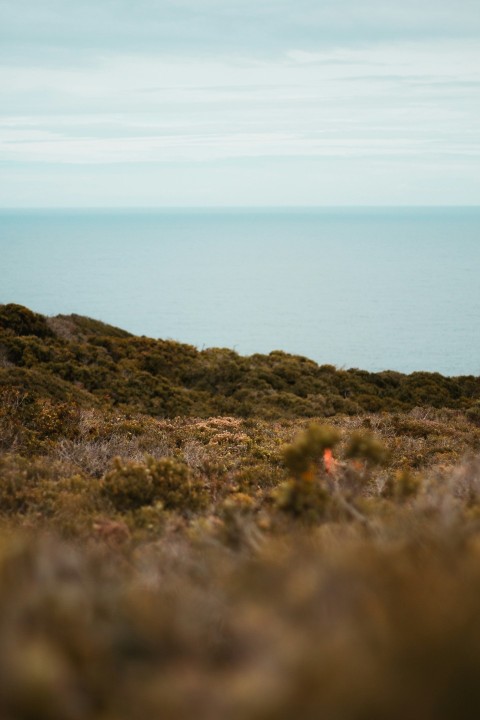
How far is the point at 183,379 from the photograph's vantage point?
86.8 feet

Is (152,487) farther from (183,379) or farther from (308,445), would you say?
(183,379)

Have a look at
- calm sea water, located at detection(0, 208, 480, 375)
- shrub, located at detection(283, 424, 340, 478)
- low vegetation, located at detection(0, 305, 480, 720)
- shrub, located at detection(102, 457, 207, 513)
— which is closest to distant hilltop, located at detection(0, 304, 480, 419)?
shrub, located at detection(102, 457, 207, 513)

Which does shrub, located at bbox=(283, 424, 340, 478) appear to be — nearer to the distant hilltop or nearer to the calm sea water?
the distant hilltop

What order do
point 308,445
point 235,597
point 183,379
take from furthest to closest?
point 183,379
point 308,445
point 235,597

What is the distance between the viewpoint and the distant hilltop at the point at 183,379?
21.7 m

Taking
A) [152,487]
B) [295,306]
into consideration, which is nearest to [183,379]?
[152,487]

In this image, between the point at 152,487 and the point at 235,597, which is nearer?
the point at 235,597

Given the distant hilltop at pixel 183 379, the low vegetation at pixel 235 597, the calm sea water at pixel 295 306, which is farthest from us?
the calm sea water at pixel 295 306

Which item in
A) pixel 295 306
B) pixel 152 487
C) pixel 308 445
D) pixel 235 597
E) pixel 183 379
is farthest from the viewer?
pixel 295 306

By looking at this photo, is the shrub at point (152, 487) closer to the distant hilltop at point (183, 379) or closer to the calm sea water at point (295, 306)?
the distant hilltop at point (183, 379)

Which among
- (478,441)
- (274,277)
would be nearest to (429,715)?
(478,441)

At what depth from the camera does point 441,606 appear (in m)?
2.49

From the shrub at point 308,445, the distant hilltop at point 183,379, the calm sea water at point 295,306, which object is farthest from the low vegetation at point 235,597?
the calm sea water at point 295,306

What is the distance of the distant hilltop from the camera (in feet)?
71.1
